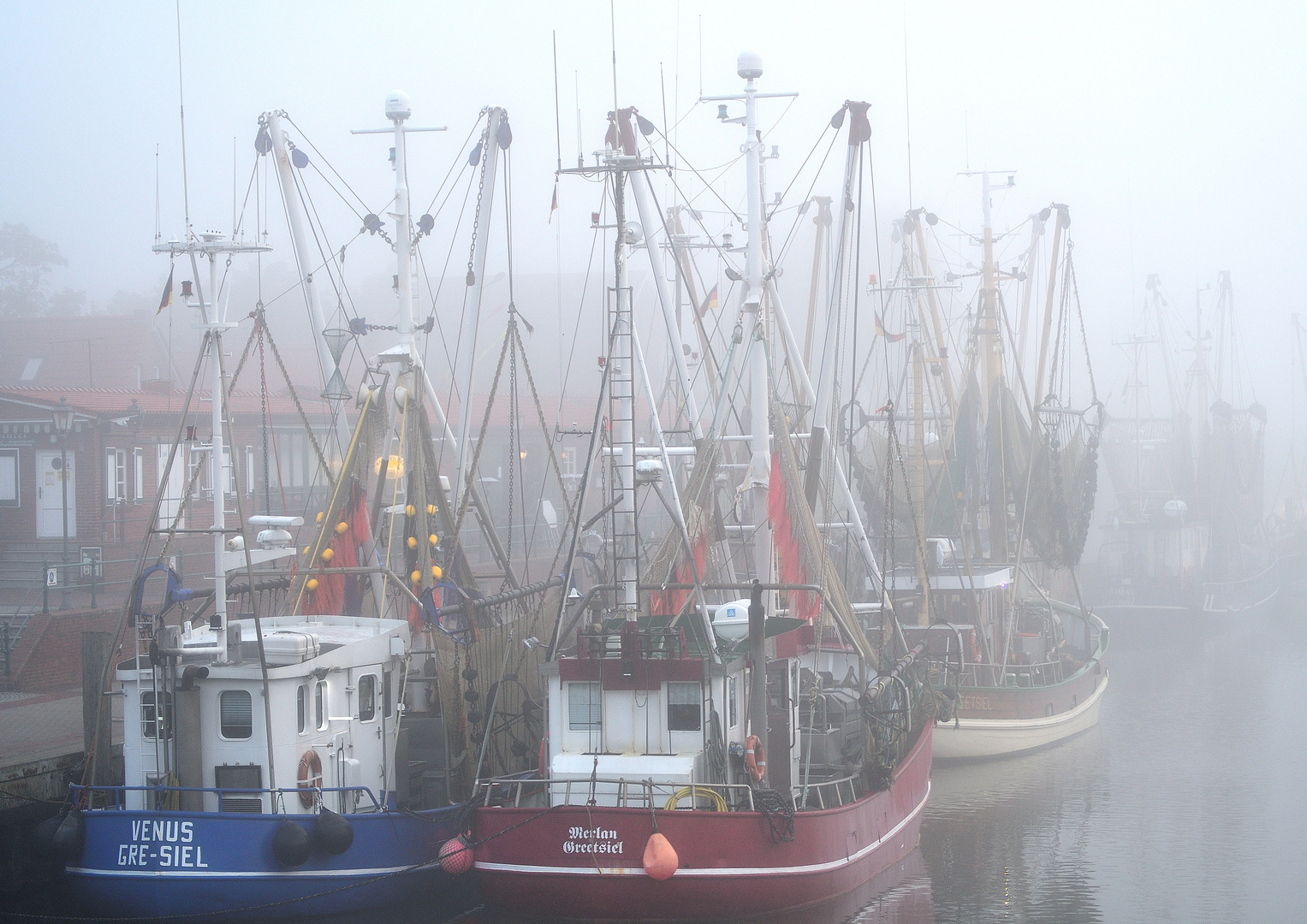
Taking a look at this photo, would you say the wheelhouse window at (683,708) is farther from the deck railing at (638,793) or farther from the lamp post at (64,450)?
the lamp post at (64,450)

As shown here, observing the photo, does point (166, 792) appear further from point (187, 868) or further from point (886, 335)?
point (886, 335)

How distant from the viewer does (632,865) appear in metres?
13.9

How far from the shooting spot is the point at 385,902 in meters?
15.3

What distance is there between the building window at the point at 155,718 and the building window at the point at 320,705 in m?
1.65

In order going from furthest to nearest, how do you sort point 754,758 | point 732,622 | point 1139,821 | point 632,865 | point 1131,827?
point 1139,821
point 1131,827
point 732,622
point 754,758
point 632,865

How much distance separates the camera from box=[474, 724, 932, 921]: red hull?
1391cm

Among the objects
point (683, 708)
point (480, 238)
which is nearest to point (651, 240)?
point (480, 238)

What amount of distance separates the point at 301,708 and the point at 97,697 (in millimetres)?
3801

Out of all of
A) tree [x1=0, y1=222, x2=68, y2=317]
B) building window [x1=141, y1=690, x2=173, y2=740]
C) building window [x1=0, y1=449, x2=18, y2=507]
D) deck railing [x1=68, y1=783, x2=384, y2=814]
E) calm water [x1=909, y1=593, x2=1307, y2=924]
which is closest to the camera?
deck railing [x1=68, y1=783, x2=384, y2=814]

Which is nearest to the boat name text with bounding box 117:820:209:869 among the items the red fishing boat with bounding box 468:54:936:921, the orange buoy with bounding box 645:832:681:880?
the red fishing boat with bounding box 468:54:936:921

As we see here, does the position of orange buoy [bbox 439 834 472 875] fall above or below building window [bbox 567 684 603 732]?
below

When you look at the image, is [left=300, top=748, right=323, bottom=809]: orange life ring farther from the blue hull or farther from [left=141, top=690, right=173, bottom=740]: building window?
[left=141, top=690, right=173, bottom=740]: building window

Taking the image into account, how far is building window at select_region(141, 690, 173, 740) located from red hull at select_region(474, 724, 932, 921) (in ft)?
12.6

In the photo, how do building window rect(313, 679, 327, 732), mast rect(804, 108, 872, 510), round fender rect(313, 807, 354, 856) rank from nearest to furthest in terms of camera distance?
round fender rect(313, 807, 354, 856) < building window rect(313, 679, 327, 732) < mast rect(804, 108, 872, 510)
